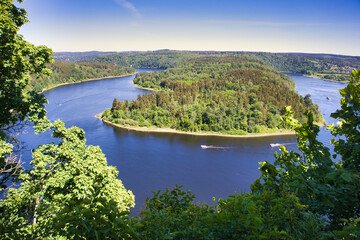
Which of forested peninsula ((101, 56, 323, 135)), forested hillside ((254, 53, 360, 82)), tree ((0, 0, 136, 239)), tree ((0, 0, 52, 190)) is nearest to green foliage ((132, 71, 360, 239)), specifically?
tree ((0, 0, 136, 239))

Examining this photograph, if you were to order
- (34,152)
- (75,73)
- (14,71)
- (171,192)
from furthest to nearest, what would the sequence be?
1. (75,73)
2. (34,152)
3. (14,71)
4. (171,192)

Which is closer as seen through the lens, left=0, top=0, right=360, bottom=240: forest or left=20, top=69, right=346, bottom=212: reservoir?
left=0, top=0, right=360, bottom=240: forest

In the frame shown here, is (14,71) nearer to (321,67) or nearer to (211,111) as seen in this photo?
(211,111)

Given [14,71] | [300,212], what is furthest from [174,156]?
[300,212]

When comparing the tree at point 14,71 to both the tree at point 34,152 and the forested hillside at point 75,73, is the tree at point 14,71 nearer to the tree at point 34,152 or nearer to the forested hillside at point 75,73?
the tree at point 34,152

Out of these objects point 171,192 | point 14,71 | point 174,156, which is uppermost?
point 14,71

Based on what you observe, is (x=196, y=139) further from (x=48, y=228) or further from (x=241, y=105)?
(x=48, y=228)

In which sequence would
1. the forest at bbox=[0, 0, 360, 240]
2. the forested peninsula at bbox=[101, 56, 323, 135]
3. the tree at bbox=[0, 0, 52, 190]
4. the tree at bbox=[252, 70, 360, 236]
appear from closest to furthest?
1. the forest at bbox=[0, 0, 360, 240]
2. the tree at bbox=[252, 70, 360, 236]
3. the tree at bbox=[0, 0, 52, 190]
4. the forested peninsula at bbox=[101, 56, 323, 135]

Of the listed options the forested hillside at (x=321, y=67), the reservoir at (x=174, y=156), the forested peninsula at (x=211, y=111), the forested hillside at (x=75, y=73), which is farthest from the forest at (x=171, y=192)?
the forested hillside at (x=321, y=67)

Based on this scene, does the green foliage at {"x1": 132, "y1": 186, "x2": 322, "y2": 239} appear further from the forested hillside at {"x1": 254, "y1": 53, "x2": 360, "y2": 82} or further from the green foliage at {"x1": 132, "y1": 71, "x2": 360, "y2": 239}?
the forested hillside at {"x1": 254, "y1": 53, "x2": 360, "y2": 82}
